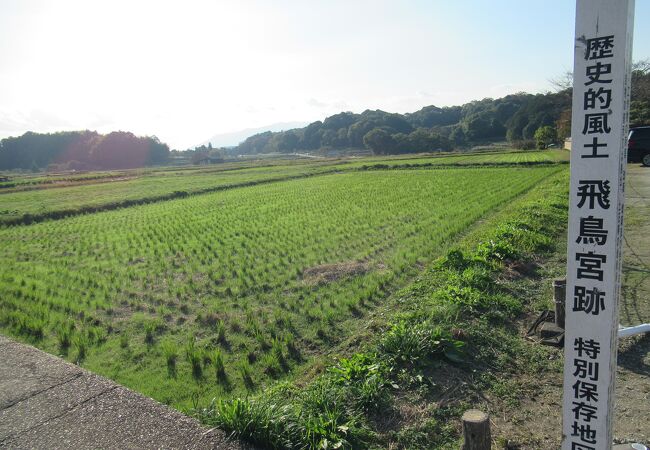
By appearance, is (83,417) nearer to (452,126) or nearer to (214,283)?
(214,283)

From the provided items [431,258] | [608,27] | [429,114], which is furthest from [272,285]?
[429,114]

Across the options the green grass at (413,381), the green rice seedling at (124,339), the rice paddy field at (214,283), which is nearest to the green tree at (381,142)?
the rice paddy field at (214,283)

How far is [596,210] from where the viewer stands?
81.7 inches

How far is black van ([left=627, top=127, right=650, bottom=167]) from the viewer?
17.9 m

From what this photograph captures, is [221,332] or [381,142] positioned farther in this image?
[381,142]

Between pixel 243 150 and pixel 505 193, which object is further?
pixel 243 150

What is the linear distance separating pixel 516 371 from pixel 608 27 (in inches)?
121

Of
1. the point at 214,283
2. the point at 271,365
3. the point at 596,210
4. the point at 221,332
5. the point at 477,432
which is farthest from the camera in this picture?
the point at 214,283

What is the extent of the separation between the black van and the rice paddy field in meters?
6.82

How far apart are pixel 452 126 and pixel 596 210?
3989 inches

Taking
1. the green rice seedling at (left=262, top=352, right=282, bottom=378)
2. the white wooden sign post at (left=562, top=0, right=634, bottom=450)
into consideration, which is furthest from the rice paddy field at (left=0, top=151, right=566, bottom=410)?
the white wooden sign post at (left=562, top=0, right=634, bottom=450)

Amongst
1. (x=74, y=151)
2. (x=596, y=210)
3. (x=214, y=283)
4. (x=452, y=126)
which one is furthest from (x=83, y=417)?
(x=452, y=126)

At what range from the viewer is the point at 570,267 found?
7.15 ft

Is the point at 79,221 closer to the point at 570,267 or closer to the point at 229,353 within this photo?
the point at 229,353
